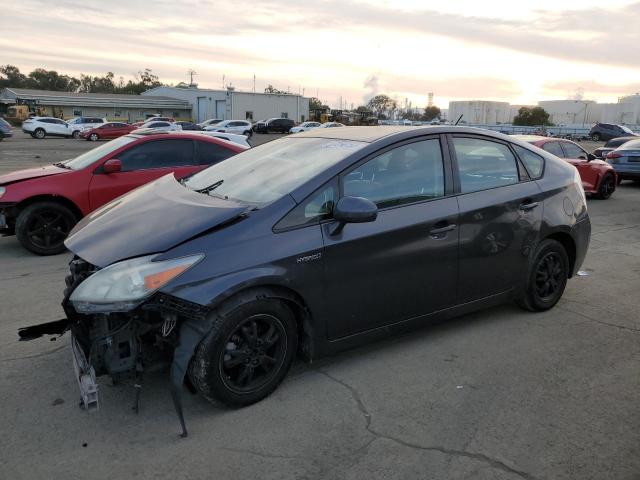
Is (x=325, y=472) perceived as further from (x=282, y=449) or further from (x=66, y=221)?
(x=66, y=221)

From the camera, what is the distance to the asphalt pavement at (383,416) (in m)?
2.67

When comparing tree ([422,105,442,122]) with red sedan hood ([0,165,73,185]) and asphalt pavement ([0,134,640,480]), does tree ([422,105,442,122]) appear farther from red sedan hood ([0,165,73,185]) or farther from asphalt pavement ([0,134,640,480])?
asphalt pavement ([0,134,640,480])

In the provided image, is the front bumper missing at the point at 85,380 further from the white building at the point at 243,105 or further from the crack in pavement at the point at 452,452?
the white building at the point at 243,105

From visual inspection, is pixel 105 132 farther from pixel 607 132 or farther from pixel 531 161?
pixel 607 132

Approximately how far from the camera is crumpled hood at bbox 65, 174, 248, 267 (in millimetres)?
2973

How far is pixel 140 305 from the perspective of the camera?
276 centimetres

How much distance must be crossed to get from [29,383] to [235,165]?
2.10 m

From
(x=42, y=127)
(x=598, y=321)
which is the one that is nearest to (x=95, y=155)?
(x=598, y=321)

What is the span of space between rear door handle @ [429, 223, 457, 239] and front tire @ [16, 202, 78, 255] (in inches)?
196

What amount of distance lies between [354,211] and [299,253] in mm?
413

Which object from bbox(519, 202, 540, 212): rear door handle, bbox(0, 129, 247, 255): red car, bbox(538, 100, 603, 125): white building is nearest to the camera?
bbox(519, 202, 540, 212): rear door handle

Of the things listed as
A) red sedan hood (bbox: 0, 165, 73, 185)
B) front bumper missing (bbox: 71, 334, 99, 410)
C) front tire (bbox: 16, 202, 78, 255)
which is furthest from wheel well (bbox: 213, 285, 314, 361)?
red sedan hood (bbox: 0, 165, 73, 185)

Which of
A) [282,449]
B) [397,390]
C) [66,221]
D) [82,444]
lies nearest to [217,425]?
[282,449]

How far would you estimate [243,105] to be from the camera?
70.6 metres
